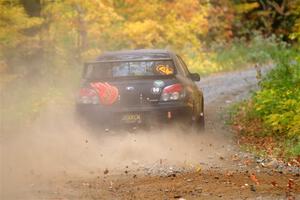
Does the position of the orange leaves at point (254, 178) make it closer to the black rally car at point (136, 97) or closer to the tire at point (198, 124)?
the black rally car at point (136, 97)

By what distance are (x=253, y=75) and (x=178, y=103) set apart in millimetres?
17140

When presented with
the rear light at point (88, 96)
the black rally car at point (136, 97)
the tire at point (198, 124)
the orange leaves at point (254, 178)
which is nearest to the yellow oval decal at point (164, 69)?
the black rally car at point (136, 97)

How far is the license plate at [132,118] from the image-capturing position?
11.9 metres

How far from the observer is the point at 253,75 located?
28.8 m

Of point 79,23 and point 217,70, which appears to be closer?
point 79,23

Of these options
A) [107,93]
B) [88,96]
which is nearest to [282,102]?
[107,93]

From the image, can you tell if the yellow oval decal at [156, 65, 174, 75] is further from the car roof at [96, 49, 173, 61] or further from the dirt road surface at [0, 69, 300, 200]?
the dirt road surface at [0, 69, 300, 200]

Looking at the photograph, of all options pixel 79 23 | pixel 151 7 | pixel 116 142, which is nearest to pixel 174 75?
pixel 116 142

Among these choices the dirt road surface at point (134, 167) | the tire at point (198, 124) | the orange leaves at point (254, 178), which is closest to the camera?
the dirt road surface at point (134, 167)

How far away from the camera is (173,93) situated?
1203 centimetres

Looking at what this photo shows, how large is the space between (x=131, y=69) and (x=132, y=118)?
1.05 meters

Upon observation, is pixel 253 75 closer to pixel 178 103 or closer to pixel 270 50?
pixel 270 50

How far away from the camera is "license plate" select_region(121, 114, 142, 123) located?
1194cm

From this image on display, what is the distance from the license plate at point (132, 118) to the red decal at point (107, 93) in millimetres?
326
